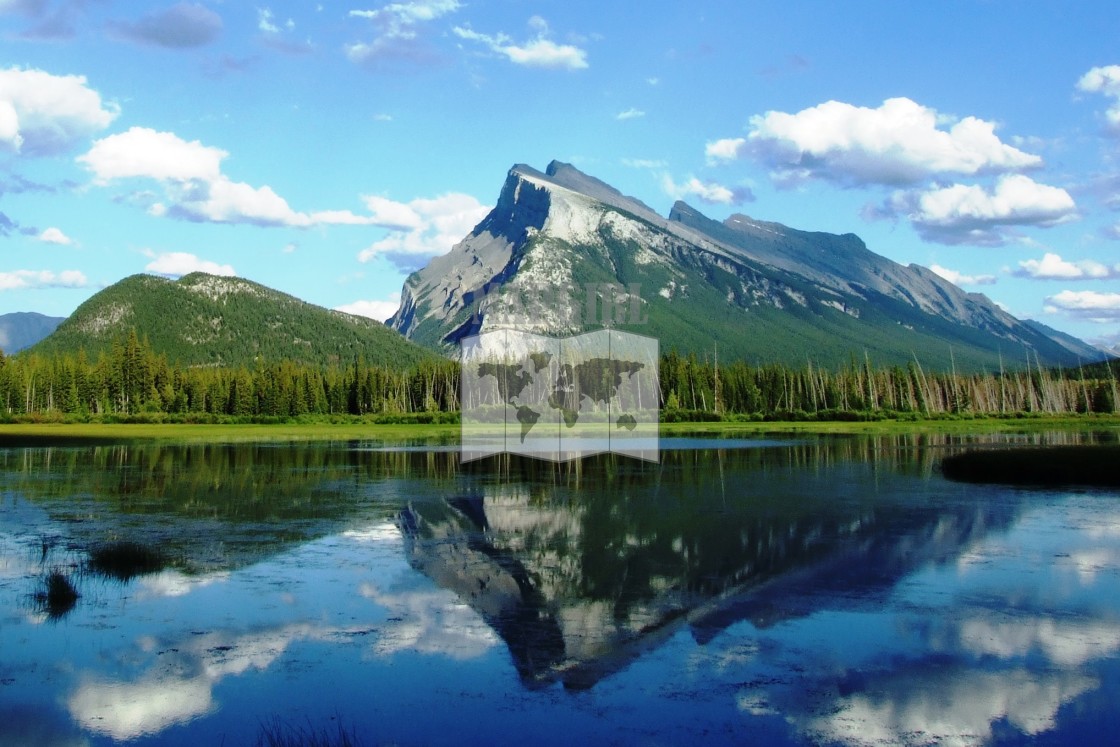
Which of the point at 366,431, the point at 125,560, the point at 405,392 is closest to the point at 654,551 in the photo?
the point at 125,560

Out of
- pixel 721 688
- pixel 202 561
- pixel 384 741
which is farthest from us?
pixel 202 561

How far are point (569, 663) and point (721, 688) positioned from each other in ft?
8.71

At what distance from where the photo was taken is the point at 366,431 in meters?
114

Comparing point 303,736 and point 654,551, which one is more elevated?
point 654,551

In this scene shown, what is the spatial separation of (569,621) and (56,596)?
11310 mm

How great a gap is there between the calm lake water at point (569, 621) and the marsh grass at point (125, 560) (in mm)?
275

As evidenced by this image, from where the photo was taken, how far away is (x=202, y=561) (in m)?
23.9

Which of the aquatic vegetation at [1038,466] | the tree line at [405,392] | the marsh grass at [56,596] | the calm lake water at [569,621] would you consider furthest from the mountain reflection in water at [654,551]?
the tree line at [405,392]

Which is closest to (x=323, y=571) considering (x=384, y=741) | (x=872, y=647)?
(x=384, y=741)

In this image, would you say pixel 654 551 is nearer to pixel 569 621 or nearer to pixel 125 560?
pixel 569 621

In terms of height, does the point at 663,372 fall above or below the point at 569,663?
above

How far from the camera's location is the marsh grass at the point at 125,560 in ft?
74.3

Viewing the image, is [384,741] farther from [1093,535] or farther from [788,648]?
[1093,535]

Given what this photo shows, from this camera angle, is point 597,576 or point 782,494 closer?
point 597,576
